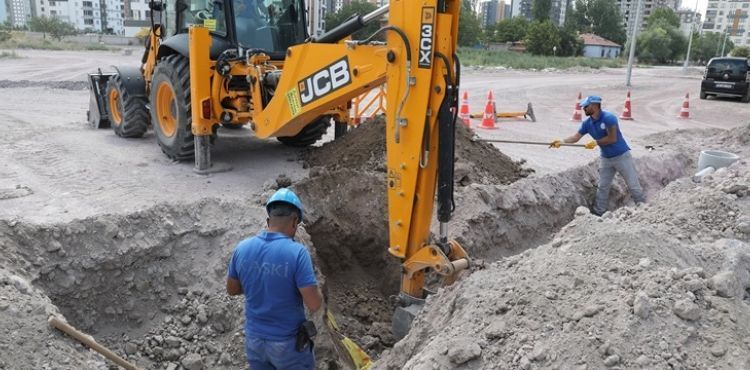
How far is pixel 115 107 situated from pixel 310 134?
147 inches

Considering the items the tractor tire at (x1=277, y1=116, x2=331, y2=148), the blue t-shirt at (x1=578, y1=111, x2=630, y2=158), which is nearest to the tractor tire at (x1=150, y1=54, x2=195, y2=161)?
the tractor tire at (x1=277, y1=116, x2=331, y2=148)

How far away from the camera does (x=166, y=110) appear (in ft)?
27.7

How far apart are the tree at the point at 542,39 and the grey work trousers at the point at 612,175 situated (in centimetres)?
5848

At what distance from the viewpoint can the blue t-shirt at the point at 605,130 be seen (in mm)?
7219

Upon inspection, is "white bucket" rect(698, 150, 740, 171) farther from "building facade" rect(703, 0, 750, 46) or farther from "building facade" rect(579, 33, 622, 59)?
"building facade" rect(703, 0, 750, 46)

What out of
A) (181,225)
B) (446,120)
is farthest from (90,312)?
(446,120)

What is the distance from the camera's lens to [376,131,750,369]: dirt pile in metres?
2.97

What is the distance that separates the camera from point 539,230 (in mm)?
7480

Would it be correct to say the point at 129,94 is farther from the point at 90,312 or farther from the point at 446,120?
the point at 446,120

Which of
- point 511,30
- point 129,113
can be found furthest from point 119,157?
point 511,30

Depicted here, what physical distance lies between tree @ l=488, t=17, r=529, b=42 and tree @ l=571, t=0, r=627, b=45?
1233cm

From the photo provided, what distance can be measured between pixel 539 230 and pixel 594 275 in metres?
3.98

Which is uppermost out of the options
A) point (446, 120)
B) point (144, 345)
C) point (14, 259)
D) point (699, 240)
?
point (446, 120)

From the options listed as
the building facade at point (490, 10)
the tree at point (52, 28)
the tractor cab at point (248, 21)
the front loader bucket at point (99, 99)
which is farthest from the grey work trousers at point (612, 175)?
the building facade at point (490, 10)
